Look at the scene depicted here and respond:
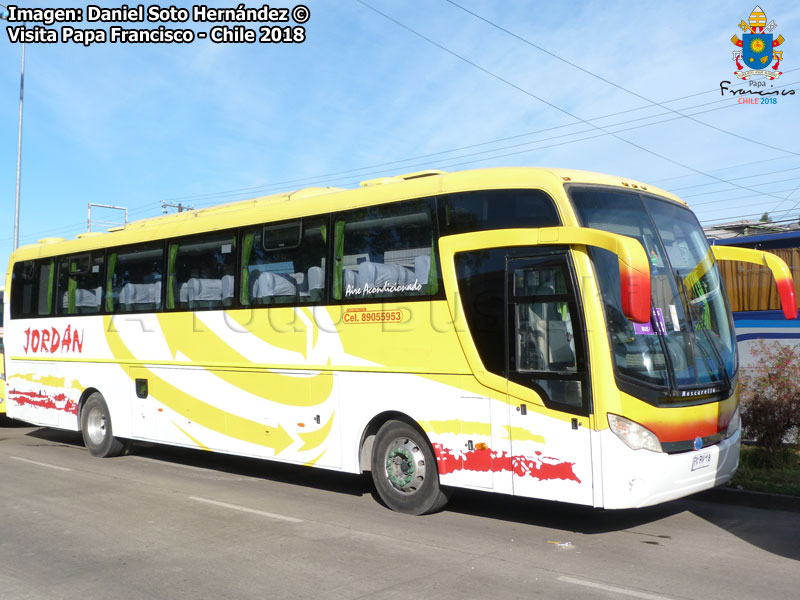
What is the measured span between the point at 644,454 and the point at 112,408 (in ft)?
31.4

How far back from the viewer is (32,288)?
15523 mm

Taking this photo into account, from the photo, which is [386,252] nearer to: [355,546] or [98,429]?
[355,546]

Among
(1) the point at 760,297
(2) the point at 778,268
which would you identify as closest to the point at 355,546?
(2) the point at 778,268

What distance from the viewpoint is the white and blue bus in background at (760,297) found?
494 inches

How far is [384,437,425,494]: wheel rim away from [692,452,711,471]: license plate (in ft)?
9.37

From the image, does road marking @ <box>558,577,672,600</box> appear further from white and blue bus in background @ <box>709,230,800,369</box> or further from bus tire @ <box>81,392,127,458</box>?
bus tire @ <box>81,392,127,458</box>

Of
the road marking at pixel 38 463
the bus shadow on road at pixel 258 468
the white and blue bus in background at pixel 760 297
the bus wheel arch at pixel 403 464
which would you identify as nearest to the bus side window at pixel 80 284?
the road marking at pixel 38 463

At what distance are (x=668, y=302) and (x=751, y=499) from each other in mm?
3085

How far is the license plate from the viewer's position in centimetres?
763

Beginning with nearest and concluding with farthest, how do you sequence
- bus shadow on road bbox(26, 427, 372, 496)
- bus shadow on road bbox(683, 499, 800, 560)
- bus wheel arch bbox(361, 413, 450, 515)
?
bus shadow on road bbox(683, 499, 800, 560), bus wheel arch bbox(361, 413, 450, 515), bus shadow on road bbox(26, 427, 372, 496)

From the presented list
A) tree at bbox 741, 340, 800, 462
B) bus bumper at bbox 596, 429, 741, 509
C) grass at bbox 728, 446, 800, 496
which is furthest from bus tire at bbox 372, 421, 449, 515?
tree at bbox 741, 340, 800, 462

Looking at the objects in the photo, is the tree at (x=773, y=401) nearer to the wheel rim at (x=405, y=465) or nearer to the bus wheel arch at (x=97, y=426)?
the wheel rim at (x=405, y=465)

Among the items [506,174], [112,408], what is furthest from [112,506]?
[506,174]

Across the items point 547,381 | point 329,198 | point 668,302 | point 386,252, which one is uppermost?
point 329,198
